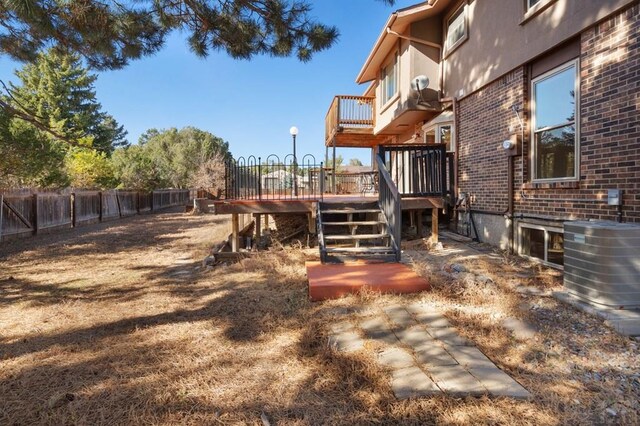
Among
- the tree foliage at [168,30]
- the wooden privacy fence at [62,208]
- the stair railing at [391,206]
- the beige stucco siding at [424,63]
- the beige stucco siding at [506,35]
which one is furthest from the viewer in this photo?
the wooden privacy fence at [62,208]

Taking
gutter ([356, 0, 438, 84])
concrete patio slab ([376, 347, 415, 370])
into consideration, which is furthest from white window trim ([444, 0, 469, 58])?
concrete patio slab ([376, 347, 415, 370])

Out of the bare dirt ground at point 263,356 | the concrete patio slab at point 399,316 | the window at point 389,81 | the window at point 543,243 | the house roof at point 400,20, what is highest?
the house roof at point 400,20

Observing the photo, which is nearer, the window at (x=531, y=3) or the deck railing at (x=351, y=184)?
the window at (x=531, y=3)

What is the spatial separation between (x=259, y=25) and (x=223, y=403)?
538 centimetres

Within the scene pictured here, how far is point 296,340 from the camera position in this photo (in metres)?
3.12

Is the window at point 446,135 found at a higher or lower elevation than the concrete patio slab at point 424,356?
higher

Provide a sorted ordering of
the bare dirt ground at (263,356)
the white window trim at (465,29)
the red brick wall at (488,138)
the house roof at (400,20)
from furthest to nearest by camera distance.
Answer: the house roof at (400,20)
the white window trim at (465,29)
the red brick wall at (488,138)
the bare dirt ground at (263,356)

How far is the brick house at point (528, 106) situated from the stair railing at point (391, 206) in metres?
2.06

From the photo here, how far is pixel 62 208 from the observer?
1265 centimetres

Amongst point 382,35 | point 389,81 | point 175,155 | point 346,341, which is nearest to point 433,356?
point 346,341

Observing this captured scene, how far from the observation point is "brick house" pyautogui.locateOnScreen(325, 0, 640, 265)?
4.12m

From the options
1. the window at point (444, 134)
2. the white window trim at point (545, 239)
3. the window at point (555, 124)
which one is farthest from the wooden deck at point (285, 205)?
the window at point (444, 134)

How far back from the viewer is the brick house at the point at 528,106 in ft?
13.5

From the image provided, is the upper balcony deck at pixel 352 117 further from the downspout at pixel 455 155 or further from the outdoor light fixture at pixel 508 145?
the outdoor light fixture at pixel 508 145
